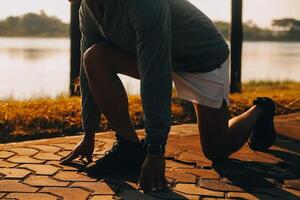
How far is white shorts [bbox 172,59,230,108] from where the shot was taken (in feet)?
10.2

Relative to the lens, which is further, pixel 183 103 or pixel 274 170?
pixel 183 103

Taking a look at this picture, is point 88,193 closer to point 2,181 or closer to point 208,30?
point 2,181

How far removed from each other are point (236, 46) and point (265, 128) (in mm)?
4655

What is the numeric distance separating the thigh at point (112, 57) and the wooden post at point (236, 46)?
522cm

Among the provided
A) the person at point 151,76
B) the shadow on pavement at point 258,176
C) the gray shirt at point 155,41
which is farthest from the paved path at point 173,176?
the gray shirt at point 155,41

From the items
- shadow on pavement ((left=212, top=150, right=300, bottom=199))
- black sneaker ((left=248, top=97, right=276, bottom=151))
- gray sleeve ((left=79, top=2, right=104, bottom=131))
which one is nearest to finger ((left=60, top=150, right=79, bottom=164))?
gray sleeve ((left=79, top=2, right=104, bottom=131))

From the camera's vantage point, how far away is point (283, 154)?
3613 mm

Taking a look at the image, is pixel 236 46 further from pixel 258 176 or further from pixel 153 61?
pixel 153 61

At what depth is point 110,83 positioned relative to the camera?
2910mm

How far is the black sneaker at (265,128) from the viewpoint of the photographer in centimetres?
354

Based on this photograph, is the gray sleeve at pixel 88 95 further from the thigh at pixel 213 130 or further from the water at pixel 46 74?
the water at pixel 46 74

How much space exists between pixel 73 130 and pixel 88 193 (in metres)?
1.84

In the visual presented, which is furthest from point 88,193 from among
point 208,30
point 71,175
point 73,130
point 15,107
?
point 15,107

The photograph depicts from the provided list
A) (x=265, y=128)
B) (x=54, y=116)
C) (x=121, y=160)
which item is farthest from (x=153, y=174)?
(x=54, y=116)
